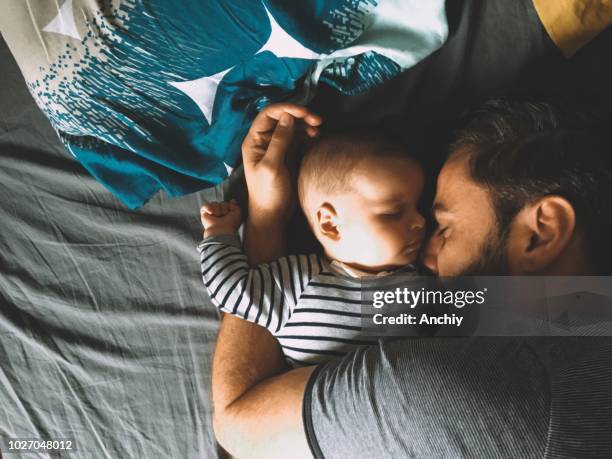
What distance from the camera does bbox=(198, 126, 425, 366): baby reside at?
945 mm

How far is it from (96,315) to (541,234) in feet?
3.05

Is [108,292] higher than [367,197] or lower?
lower

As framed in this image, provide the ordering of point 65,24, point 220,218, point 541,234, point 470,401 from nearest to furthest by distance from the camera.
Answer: point 470,401, point 541,234, point 65,24, point 220,218

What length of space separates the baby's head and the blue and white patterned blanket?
0.56 feet

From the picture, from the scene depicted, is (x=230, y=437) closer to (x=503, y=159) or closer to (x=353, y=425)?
(x=353, y=425)

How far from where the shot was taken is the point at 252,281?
3.23 feet

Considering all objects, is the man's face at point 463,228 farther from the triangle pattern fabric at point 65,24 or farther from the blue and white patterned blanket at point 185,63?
the triangle pattern fabric at point 65,24

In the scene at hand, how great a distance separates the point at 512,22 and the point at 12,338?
4.16ft

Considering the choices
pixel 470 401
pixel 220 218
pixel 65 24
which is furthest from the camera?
pixel 220 218

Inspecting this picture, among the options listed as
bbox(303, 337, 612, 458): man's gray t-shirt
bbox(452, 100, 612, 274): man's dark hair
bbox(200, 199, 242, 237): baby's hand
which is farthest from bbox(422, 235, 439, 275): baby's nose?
bbox(200, 199, 242, 237): baby's hand

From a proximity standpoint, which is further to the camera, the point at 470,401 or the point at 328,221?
the point at 328,221

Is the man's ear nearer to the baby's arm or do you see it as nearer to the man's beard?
the man's beard

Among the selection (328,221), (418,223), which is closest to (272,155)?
A: (328,221)

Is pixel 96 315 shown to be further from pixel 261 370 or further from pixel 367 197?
pixel 367 197
